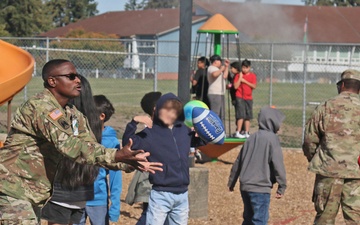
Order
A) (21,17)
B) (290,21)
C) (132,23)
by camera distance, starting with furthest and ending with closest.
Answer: (132,23), (290,21), (21,17)

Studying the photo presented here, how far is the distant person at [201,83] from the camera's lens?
13953mm

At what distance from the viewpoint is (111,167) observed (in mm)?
4609

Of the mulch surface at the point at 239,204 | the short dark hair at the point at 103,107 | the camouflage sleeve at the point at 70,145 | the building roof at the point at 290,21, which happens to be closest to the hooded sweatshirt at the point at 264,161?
the short dark hair at the point at 103,107

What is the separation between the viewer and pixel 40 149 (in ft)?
15.5

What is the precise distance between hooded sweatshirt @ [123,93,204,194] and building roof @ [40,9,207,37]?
1900 inches

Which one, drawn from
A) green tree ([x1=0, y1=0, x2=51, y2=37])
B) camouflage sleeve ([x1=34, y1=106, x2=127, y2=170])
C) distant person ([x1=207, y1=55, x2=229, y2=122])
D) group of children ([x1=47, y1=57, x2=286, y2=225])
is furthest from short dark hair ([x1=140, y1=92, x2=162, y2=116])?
green tree ([x1=0, y1=0, x2=51, y2=37])

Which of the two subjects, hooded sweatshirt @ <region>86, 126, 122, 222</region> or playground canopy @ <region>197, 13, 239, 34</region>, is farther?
playground canopy @ <region>197, 13, 239, 34</region>

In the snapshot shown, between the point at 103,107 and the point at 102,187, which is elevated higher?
the point at 103,107

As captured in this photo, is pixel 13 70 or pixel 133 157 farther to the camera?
pixel 13 70

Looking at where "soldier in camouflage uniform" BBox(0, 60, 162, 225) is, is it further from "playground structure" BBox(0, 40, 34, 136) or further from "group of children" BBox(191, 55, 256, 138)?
"group of children" BBox(191, 55, 256, 138)

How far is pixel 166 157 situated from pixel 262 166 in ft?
5.01

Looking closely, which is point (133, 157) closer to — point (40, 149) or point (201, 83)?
point (40, 149)

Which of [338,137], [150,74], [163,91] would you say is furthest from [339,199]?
[150,74]

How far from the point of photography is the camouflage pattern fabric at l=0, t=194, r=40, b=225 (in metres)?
4.66
